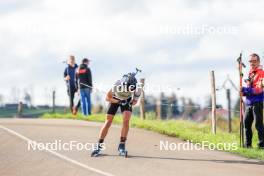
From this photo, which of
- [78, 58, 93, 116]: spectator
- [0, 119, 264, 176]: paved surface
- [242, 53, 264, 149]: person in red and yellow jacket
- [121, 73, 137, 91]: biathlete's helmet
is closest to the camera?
[0, 119, 264, 176]: paved surface

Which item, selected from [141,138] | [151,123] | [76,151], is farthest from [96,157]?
[151,123]

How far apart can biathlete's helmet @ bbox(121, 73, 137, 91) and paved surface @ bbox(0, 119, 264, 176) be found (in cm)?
150

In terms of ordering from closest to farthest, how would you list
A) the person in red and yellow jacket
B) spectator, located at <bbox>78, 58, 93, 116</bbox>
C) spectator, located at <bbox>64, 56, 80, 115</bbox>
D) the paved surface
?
1. the paved surface
2. the person in red and yellow jacket
3. spectator, located at <bbox>78, 58, 93, 116</bbox>
4. spectator, located at <bbox>64, 56, 80, 115</bbox>

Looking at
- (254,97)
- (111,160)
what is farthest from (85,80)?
(111,160)

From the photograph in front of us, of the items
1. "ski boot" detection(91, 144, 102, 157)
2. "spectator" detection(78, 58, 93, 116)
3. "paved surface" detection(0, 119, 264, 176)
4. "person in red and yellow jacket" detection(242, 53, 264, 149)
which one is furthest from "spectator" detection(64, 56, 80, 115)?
"ski boot" detection(91, 144, 102, 157)

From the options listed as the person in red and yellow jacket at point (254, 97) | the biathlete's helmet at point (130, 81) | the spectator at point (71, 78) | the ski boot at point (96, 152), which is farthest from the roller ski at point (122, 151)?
the spectator at point (71, 78)

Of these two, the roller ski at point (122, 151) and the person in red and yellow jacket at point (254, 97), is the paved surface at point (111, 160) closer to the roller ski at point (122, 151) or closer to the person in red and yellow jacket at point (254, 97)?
the roller ski at point (122, 151)

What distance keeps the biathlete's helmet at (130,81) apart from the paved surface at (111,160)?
1.50 meters

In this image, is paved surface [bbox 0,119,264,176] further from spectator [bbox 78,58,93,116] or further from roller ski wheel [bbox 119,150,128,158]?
spectator [bbox 78,58,93,116]

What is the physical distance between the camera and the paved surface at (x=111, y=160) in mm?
12656

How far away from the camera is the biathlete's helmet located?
14268mm

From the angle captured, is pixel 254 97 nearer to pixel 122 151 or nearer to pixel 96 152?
pixel 122 151

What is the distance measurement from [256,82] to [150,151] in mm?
2987

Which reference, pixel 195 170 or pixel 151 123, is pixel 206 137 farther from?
pixel 195 170
